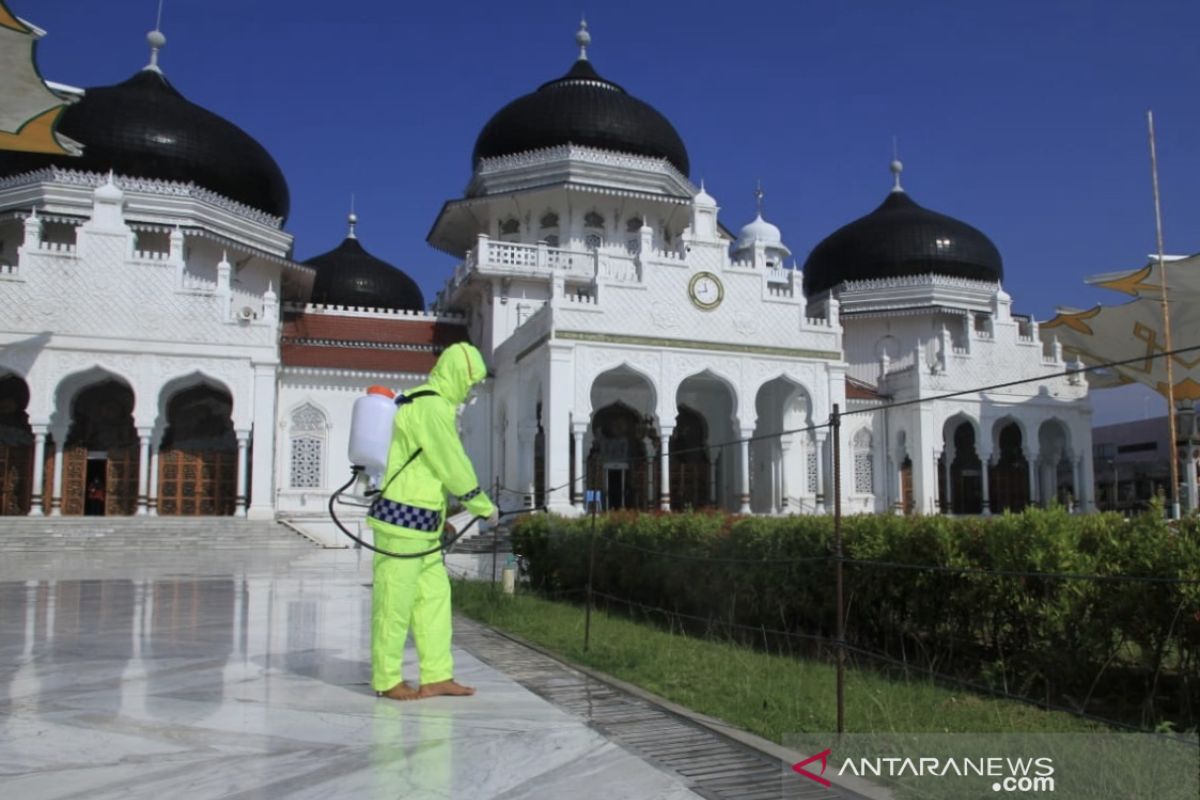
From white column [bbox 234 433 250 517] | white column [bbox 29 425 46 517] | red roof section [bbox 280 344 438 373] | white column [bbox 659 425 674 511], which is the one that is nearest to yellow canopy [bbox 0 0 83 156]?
white column [bbox 29 425 46 517]

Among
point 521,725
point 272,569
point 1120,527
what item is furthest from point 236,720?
point 272,569

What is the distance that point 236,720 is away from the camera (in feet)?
15.1

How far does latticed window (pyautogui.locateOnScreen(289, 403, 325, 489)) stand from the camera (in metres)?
24.0

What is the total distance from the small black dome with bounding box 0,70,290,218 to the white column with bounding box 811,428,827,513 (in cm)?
1727

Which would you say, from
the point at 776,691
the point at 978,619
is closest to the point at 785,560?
the point at 978,619

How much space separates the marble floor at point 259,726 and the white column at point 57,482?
14.8 metres

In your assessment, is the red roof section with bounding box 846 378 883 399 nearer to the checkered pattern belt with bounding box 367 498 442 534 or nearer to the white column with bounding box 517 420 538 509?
the white column with bounding box 517 420 538 509

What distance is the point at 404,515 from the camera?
5.38 m

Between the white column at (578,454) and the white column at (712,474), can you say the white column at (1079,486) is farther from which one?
the white column at (578,454)

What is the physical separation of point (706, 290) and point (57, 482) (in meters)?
16.2

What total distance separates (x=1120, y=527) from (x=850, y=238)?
30.6m

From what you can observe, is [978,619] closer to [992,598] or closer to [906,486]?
[992,598]

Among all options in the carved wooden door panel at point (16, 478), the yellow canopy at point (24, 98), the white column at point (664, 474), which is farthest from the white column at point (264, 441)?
the white column at point (664, 474)

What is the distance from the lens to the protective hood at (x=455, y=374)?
5730 mm
